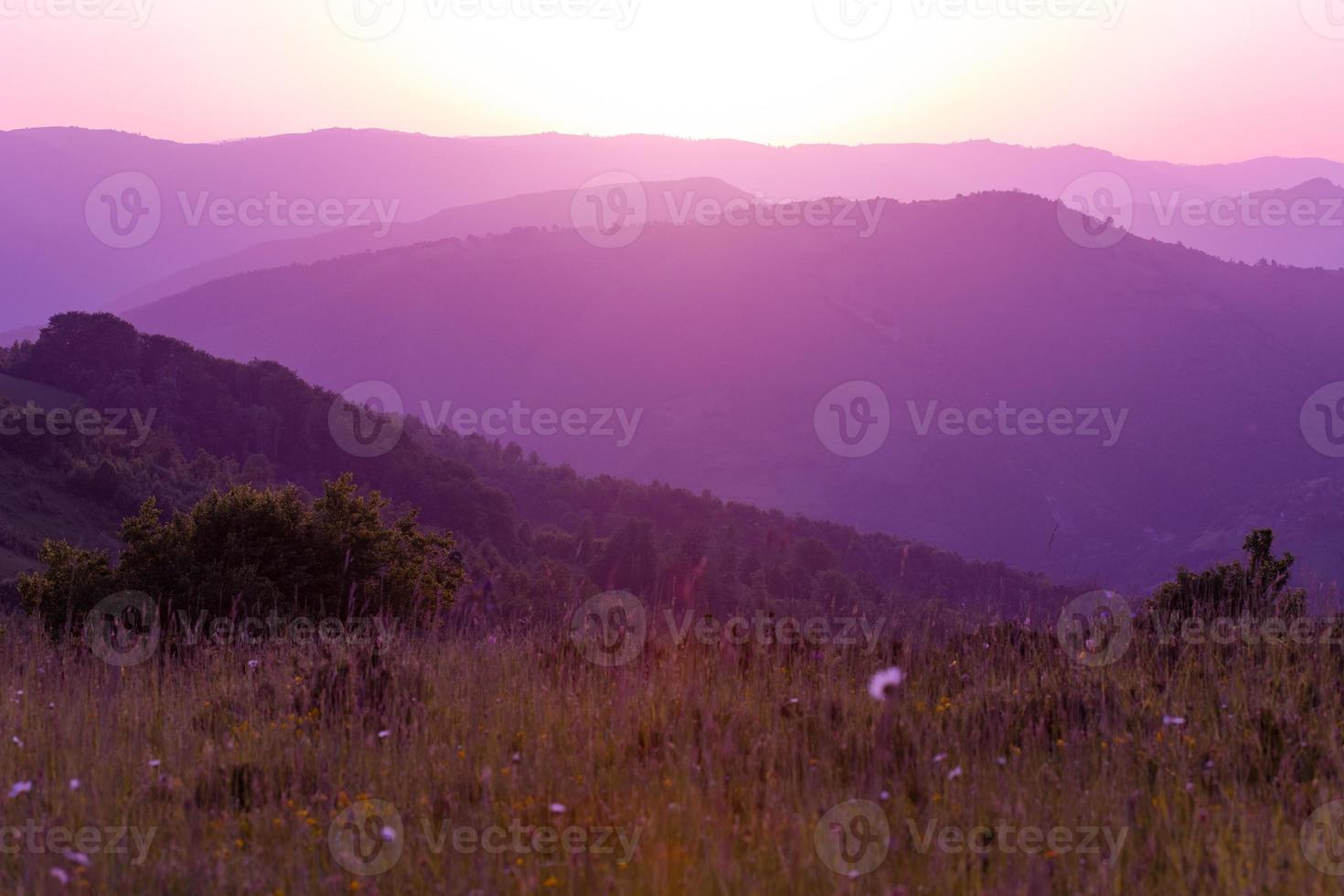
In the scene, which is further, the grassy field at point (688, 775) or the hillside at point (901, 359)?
the hillside at point (901, 359)

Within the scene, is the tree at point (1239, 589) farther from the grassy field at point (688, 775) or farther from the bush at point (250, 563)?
the bush at point (250, 563)

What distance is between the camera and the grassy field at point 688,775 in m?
3.12

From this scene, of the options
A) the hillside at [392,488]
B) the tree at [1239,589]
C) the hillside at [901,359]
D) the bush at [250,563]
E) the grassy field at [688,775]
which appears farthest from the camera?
Result: the hillside at [901,359]

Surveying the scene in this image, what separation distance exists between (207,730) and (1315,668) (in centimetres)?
517

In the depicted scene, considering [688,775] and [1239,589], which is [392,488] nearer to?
[1239,589]

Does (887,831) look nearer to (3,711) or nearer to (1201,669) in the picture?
(1201,669)

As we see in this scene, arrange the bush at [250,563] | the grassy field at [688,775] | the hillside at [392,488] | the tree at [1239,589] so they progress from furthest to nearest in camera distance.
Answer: the hillside at [392,488], the bush at [250,563], the tree at [1239,589], the grassy field at [688,775]

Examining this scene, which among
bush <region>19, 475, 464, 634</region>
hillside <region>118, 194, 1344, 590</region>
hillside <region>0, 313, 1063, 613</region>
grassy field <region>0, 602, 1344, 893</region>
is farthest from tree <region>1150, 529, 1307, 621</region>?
hillside <region>118, 194, 1344, 590</region>

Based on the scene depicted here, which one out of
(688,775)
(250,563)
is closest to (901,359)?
(250,563)

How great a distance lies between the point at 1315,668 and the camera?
16.4ft

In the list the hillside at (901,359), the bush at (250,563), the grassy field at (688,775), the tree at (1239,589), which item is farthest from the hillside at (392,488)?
the hillside at (901,359)

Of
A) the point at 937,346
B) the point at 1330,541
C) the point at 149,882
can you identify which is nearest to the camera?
the point at 149,882

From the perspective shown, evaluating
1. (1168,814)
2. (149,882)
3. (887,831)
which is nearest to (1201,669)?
(1168,814)

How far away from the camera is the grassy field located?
123 inches
